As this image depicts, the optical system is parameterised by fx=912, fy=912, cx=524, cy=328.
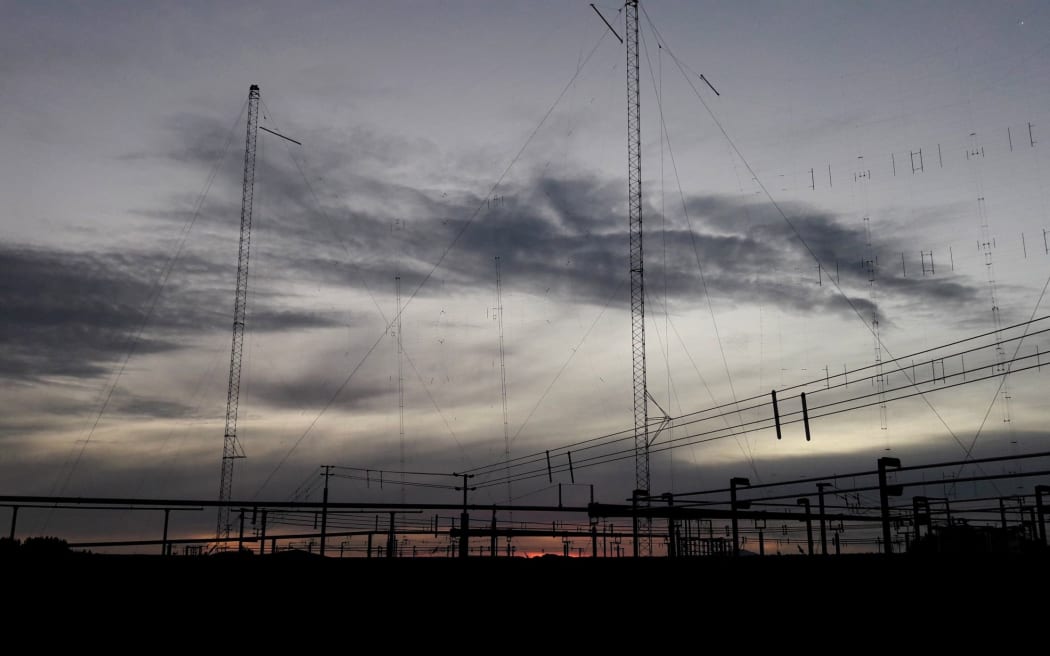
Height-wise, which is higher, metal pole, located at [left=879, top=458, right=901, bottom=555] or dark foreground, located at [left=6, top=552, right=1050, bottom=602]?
metal pole, located at [left=879, top=458, right=901, bottom=555]

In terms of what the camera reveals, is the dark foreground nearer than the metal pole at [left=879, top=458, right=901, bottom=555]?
Yes

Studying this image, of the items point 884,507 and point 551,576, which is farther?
point 884,507

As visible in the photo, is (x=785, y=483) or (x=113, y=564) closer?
(x=113, y=564)

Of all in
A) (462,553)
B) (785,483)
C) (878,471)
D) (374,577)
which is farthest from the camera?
(462,553)

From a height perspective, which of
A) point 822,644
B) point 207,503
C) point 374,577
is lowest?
point 822,644

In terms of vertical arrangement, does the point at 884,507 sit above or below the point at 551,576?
above

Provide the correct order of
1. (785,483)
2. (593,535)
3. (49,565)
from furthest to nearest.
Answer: (593,535) → (785,483) → (49,565)

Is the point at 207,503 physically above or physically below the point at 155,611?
above

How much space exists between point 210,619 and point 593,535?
1761 cm

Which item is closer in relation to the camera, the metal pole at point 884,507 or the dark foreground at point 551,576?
the dark foreground at point 551,576

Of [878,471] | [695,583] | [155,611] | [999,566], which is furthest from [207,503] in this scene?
[999,566]

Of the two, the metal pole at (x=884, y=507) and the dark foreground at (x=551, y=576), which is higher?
the metal pole at (x=884, y=507)

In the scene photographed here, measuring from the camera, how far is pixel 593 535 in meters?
28.3

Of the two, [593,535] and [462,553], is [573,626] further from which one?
[593,535]
